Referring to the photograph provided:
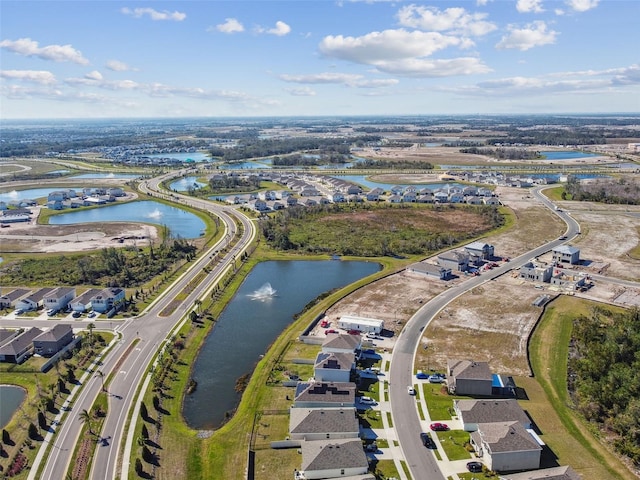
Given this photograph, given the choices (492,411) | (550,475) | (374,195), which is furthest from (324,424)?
(374,195)

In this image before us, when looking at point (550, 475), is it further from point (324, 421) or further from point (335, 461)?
point (324, 421)

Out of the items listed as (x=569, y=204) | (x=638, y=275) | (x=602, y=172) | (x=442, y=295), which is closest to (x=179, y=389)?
(x=442, y=295)

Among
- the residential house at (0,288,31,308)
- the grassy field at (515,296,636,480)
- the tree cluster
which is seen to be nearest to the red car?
the grassy field at (515,296,636,480)

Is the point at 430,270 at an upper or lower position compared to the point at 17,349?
upper

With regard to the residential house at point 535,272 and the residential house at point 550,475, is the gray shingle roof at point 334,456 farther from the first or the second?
the residential house at point 535,272

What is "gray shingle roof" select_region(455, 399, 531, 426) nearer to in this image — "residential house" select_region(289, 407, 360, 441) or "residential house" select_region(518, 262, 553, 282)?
"residential house" select_region(289, 407, 360, 441)
